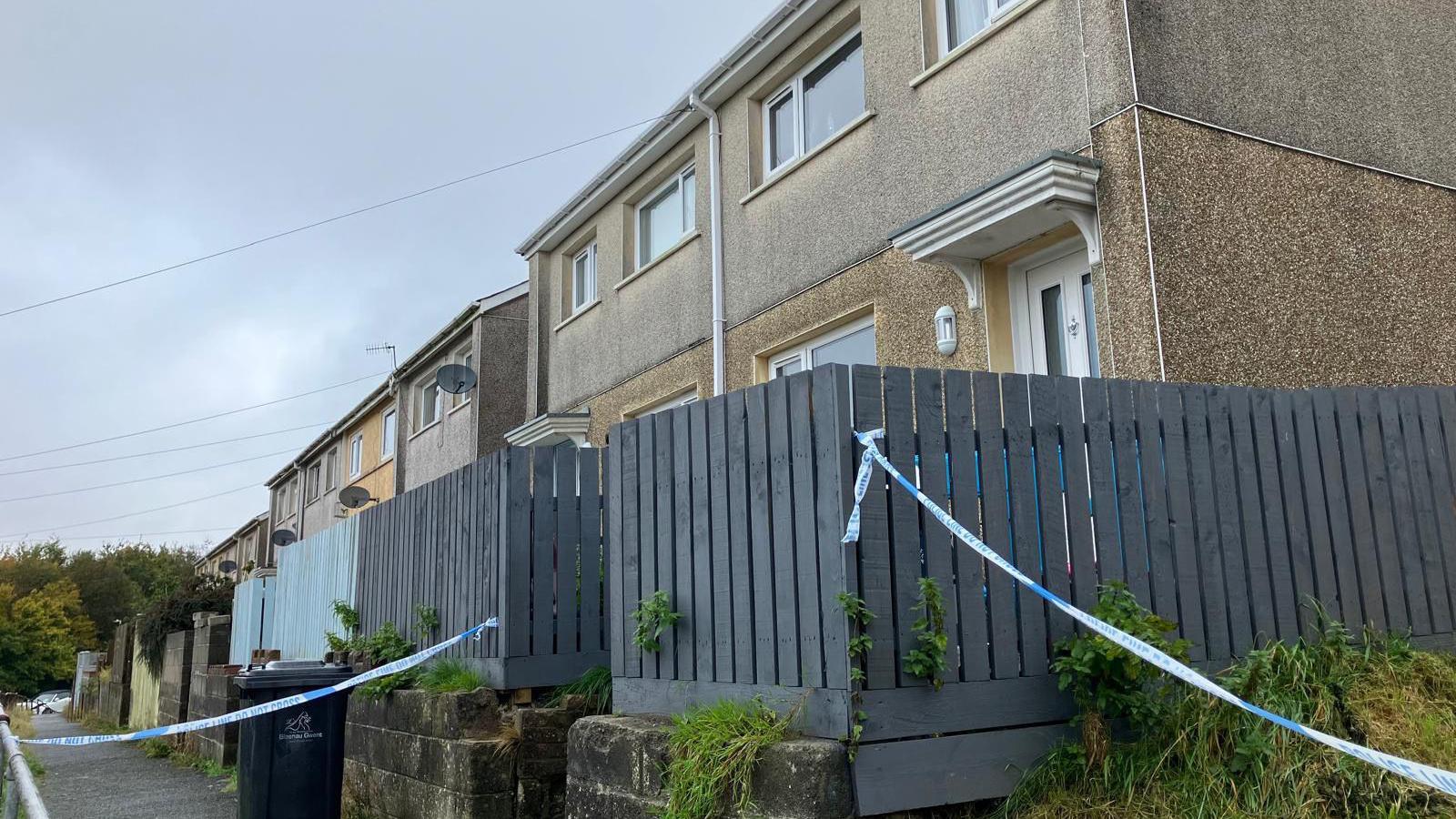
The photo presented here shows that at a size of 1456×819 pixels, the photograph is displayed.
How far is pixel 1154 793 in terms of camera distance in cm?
423

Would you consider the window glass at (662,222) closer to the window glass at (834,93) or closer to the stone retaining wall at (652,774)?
the window glass at (834,93)

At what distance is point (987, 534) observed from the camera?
481 cm

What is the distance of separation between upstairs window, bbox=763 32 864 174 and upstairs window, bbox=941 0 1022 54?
1.05 meters

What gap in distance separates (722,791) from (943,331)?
4961 millimetres

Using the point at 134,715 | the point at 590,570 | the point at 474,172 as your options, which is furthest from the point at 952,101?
the point at 134,715

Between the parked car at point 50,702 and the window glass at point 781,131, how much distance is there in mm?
36964

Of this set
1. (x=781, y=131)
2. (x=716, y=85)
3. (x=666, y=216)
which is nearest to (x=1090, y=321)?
(x=781, y=131)

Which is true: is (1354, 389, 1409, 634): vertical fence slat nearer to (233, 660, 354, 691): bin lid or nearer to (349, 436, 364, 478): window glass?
(233, 660, 354, 691): bin lid

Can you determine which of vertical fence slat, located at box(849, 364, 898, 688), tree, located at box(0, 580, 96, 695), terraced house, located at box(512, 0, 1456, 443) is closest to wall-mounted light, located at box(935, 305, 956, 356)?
terraced house, located at box(512, 0, 1456, 443)

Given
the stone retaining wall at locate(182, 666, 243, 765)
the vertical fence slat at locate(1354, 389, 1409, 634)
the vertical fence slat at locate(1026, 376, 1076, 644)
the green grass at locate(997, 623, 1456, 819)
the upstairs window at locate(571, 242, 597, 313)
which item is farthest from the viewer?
the upstairs window at locate(571, 242, 597, 313)

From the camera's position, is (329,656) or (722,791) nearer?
(722,791)

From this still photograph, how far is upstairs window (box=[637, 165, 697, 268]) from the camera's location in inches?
543

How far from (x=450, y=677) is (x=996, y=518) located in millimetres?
4313

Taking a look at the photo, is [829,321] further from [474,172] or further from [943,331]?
[474,172]
